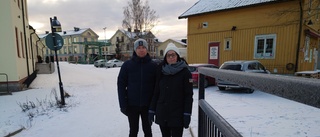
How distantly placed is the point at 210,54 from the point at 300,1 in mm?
6912

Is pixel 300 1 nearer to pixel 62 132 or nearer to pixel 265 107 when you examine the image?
pixel 265 107

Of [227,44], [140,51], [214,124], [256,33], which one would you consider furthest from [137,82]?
[227,44]

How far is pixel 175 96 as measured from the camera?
2.30 m

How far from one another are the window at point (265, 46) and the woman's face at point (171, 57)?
515 inches

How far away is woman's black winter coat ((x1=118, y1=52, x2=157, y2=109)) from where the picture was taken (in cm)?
282

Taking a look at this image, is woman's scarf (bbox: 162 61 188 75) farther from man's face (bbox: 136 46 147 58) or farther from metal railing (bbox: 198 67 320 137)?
metal railing (bbox: 198 67 320 137)

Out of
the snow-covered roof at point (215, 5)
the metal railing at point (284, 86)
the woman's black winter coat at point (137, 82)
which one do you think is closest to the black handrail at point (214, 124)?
the metal railing at point (284, 86)

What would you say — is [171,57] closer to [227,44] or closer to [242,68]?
[242,68]

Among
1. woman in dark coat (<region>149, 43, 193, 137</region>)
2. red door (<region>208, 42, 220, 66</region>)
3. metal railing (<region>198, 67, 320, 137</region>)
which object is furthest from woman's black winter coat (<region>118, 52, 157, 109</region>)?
red door (<region>208, 42, 220, 66</region>)

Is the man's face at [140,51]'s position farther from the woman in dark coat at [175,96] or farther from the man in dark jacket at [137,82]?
the woman in dark coat at [175,96]

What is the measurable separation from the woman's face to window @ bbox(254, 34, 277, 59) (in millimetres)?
13069

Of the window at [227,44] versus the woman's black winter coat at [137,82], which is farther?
the window at [227,44]

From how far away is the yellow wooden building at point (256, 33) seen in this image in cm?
1214

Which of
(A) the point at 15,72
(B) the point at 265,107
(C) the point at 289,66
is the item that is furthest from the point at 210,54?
(A) the point at 15,72
